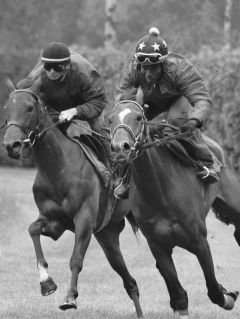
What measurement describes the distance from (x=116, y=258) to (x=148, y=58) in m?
2.61

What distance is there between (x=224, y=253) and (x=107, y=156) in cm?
483

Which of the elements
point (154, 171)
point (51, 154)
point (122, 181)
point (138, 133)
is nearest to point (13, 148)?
point (51, 154)

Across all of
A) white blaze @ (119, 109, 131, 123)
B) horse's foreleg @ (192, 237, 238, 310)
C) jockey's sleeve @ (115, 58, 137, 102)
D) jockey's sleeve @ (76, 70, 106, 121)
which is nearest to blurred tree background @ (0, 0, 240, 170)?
jockey's sleeve @ (76, 70, 106, 121)

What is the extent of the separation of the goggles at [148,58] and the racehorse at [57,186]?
123 cm

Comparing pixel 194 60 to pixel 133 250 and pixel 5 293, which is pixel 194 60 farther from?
pixel 5 293

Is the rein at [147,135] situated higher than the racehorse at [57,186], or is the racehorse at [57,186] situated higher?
the rein at [147,135]

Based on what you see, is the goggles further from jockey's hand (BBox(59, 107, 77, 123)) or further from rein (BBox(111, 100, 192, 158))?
jockey's hand (BBox(59, 107, 77, 123))

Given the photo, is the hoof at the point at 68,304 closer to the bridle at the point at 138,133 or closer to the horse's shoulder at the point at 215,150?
the bridle at the point at 138,133

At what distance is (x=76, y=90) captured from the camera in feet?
34.3

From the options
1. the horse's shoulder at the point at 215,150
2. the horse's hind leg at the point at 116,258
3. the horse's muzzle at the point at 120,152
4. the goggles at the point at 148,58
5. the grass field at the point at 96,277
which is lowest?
the grass field at the point at 96,277

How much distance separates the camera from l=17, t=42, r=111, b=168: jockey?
1005cm

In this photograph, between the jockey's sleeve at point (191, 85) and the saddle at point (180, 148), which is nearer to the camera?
the saddle at point (180, 148)

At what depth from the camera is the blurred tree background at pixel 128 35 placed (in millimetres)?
20109

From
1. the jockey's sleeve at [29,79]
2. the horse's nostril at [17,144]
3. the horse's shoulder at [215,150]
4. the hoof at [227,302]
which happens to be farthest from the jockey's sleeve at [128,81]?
the hoof at [227,302]
